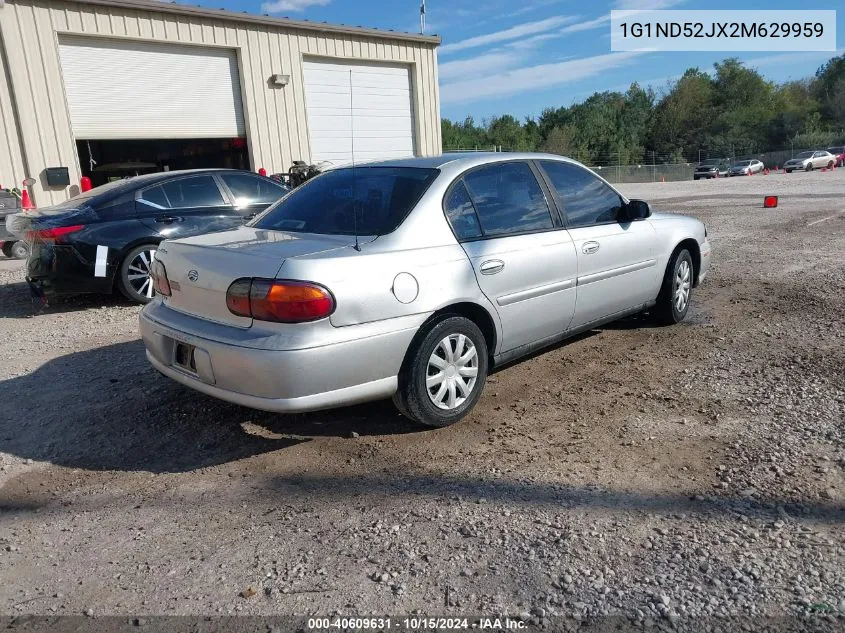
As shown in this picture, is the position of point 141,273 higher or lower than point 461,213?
lower

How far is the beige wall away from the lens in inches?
518

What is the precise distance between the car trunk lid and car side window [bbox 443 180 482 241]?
0.63m

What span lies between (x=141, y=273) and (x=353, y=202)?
410 cm

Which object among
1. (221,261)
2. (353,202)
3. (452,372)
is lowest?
(452,372)

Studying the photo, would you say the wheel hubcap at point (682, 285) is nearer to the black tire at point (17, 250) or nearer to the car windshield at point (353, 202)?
the car windshield at point (353, 202)

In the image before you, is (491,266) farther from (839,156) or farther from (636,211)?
(839,156)

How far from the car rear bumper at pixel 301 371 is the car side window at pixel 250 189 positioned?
4.66m

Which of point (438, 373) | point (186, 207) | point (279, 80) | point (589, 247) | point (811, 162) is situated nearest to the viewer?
point (438, 373)

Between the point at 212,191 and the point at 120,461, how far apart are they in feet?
15.8

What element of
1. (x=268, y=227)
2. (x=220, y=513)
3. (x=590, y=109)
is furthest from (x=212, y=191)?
(x=590, y=109)

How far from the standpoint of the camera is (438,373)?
3811 mm

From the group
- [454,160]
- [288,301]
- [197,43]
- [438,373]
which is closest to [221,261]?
[288,301]

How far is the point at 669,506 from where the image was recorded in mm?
2986

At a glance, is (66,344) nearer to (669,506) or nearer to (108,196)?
(108,196)
